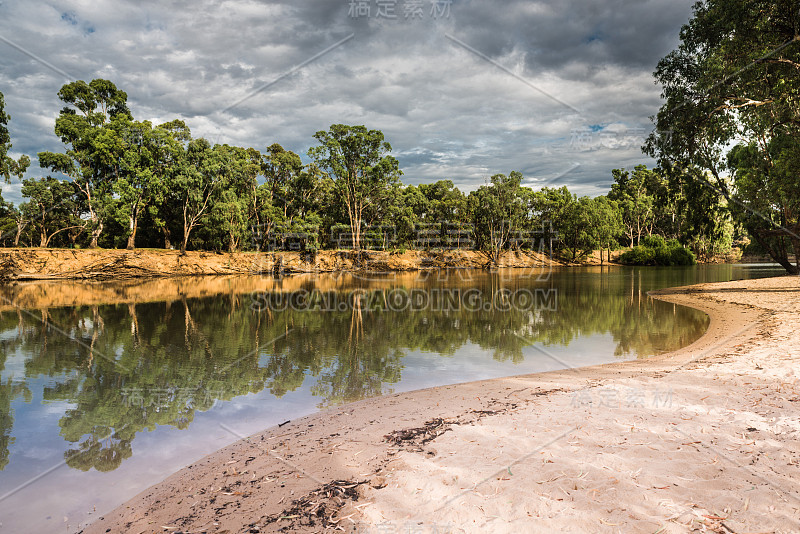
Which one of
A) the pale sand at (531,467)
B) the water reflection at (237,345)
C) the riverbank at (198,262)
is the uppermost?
the riverbank at (198,262)

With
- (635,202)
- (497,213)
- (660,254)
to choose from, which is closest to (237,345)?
(497,213)

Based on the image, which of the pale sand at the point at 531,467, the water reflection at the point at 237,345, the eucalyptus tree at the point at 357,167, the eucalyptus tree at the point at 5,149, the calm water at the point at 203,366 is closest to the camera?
the pale sand at the point at 531,467

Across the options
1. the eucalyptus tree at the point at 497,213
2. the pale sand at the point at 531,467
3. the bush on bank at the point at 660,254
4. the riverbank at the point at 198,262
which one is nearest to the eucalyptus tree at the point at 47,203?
the riverbank at the point at 198,262

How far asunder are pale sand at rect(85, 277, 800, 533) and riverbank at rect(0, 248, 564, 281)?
136 ft

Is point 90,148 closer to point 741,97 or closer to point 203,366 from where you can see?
point 203,366

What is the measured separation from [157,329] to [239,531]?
12090mm

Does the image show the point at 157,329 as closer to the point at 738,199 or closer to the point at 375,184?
the point at 738,199

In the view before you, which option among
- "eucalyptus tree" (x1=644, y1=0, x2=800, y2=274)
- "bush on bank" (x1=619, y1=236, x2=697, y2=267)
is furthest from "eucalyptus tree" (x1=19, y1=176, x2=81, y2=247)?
"bush on bank" (x1=619, y1=236, x2=697, y2=267)

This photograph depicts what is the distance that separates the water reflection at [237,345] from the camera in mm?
6039

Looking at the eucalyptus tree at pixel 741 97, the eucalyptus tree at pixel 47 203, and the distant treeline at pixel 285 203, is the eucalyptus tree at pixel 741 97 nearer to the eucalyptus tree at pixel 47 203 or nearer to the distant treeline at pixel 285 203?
the distant treeline at pixel 285 203

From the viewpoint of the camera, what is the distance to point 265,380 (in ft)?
24.1

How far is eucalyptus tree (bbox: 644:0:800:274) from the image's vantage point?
1195cm

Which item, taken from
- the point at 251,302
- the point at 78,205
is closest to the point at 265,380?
the point at 251,302

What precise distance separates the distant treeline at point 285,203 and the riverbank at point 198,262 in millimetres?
2111
